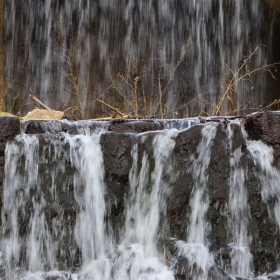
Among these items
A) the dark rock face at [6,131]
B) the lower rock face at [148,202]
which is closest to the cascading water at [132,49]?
the dark rock face at [6,131]

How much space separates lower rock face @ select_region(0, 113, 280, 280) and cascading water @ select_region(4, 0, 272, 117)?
5102mm

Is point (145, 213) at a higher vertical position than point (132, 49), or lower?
lower

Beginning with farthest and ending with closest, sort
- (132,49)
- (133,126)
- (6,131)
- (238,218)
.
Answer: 1. (132,49)
2. (133,126)
3. (6,131)
4. (238,218)

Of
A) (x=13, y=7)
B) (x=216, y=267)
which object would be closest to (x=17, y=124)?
(x=216, y=267)

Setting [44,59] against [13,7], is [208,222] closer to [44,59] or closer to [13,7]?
[44,59]

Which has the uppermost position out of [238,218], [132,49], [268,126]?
[132,49]

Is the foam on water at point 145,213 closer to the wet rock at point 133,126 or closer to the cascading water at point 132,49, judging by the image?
the wet rock at point 133,126

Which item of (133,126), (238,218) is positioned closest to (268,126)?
(238,218)

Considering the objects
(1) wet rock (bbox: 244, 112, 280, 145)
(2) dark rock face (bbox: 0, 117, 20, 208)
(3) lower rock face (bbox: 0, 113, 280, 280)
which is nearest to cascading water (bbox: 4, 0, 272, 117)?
(2) dark rock face (bbox: 0, 117, 20, 208)

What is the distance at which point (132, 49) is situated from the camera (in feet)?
27.7

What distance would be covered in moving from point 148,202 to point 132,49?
6.19m

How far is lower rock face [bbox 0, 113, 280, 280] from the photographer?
8.38 ft

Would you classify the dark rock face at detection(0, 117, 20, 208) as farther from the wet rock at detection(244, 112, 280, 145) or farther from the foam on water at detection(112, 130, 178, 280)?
the wet rock at detection(244, 112, 280, 145)

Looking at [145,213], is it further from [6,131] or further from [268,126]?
[6,131]
